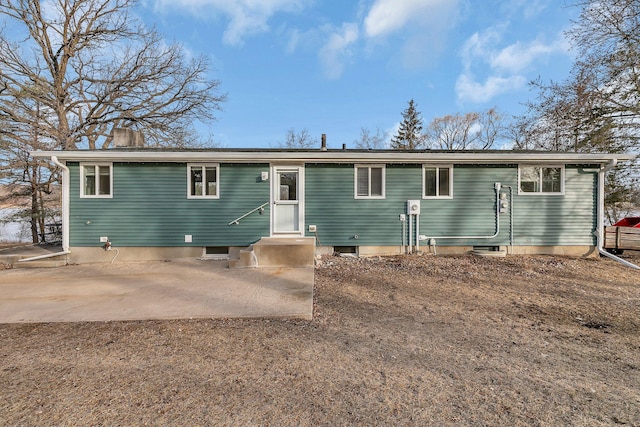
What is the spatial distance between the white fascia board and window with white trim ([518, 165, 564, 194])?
0.27m

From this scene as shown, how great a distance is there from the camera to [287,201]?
26.3 ft

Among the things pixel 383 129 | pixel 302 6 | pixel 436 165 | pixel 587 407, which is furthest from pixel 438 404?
pixel 383 129

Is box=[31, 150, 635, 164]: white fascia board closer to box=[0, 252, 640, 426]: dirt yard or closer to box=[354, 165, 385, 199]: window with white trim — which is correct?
box=[354, 165, 385, 199]: window with white trim

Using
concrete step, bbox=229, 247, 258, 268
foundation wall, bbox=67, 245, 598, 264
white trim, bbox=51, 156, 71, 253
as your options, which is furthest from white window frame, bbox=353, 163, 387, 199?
white trim, bbox=51, 156, 71, 253

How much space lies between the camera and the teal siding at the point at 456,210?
8.01 metres

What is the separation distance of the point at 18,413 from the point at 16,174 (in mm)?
15029

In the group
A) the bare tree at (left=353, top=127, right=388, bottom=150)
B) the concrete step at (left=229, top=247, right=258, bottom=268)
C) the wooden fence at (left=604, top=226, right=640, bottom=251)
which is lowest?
the concrete step at (left=229, top=247, right=258, bottom=268)

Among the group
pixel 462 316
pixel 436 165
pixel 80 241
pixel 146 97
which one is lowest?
pixel 462 316

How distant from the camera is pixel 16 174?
1220 centimetres

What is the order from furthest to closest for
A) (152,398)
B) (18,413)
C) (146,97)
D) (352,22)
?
(146,97)
(352,22)
(152,398)
(18,413)

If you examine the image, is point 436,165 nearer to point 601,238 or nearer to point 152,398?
point 601,238

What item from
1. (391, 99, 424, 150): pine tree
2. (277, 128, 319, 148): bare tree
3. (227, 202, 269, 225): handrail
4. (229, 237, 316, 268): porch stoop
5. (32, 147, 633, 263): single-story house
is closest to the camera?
(229, 237, 316, 268): porch stoop

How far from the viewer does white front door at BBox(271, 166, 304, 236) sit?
26.2 feet

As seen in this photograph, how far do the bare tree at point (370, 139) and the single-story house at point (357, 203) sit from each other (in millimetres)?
21361
